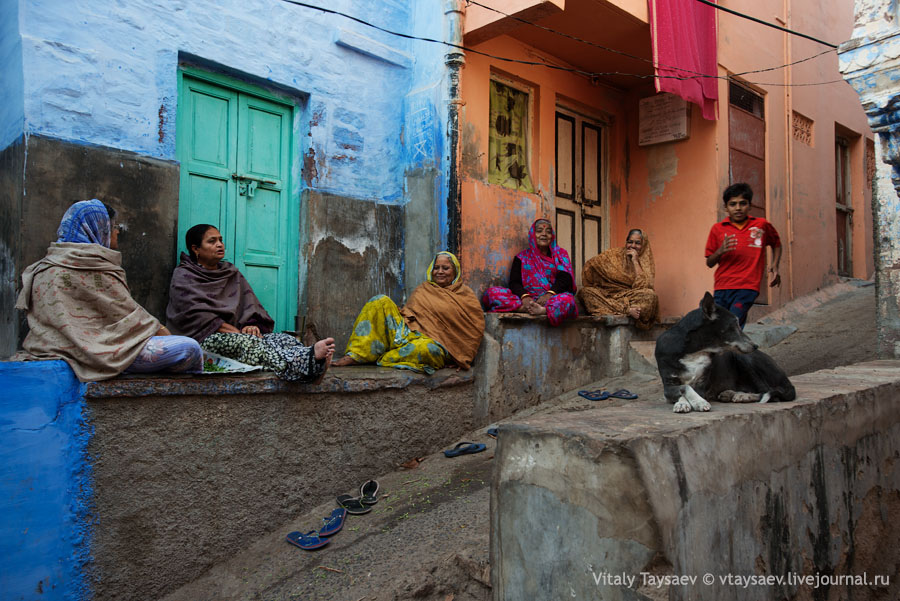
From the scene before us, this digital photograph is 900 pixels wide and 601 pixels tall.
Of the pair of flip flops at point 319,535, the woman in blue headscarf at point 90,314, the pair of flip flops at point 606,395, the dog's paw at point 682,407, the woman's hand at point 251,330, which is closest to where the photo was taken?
the dog's paw at point 682,407

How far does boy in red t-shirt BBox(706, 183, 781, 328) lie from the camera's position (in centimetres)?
480

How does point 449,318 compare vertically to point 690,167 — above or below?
below

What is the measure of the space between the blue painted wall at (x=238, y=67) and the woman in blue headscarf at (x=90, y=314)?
106 centimetres

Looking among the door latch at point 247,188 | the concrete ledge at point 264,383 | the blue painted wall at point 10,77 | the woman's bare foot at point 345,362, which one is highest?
the blue painted wall at point 10,77

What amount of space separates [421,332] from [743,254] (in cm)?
258

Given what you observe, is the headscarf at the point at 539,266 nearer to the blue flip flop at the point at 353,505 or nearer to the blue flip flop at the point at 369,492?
the blue flip flop at the point at 369,492

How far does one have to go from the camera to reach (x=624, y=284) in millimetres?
6316

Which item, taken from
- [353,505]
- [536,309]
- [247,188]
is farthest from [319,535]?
[247,188]

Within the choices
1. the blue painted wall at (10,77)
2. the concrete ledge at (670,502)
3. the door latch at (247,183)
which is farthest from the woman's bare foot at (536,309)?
the blue painted wall at (10,77)

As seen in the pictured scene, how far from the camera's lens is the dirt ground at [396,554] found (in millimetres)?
2783

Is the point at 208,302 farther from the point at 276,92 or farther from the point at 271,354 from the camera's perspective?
the point at 276,92

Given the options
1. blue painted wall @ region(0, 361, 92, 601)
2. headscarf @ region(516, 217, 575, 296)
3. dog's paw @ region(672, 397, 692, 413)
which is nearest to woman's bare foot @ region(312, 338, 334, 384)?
blue painted wall @ region(0, 361, 92, 601)

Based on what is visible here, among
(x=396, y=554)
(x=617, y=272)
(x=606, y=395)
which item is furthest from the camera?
(x=617, y=272)

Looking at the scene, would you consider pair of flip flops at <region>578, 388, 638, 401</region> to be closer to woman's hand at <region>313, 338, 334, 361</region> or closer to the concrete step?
the concrete step
